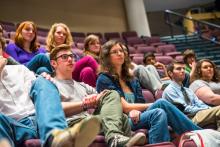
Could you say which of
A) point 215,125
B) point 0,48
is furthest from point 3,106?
point 215,125

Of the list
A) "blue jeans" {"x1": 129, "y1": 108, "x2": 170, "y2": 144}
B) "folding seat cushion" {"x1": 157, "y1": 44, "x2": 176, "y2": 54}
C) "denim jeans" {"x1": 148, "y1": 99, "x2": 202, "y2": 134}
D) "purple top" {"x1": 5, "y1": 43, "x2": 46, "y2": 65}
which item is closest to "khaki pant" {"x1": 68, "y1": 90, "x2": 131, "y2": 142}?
"blue jeans" {"x1": 129, "y1": 108, "x2": 170, "y2": 144}

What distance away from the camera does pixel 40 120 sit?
1424 mm

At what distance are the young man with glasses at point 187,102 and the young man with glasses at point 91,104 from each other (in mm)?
521

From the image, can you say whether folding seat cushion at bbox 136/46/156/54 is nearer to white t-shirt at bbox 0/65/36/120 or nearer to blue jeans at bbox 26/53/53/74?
blue jeans at bbox 26/53/53/74

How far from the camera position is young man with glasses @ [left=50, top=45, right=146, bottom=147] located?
1557 mm

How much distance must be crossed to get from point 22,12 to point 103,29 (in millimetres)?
1910

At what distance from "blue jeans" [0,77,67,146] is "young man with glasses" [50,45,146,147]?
173mm

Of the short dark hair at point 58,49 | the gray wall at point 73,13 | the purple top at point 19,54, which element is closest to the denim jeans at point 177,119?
the short dark hair at point 58,49

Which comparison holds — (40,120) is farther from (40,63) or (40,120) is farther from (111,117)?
(40,63)

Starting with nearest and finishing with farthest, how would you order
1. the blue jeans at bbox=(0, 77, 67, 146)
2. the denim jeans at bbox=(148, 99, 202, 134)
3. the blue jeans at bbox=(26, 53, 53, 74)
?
the blue jeans at bbox=(0, 77, 67, 146), the denim jeans at bbox=(148, 99, 202, 134), the blue jeans at bbox=(26, 53, 53, 74)

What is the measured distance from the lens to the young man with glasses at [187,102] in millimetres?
2039

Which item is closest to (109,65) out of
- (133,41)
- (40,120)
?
(40,120)

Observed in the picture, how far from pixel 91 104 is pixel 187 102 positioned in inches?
32.0

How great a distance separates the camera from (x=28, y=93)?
5.90ft
